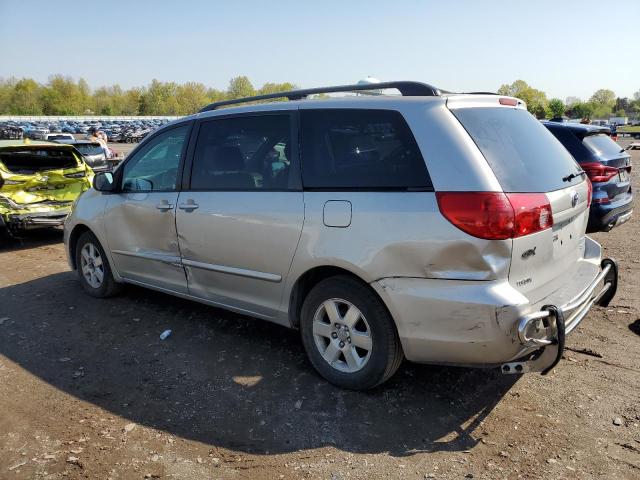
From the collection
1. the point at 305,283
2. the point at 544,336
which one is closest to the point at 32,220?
the point at 305,283

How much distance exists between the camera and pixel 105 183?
5.12 metres

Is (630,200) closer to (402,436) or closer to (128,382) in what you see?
(402,436)

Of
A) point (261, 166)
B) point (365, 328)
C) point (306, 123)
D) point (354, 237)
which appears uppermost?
point (306, 123)

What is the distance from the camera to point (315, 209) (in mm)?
3416

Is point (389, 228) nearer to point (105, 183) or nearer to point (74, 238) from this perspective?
point (105, 183)

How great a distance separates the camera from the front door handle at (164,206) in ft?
14.5

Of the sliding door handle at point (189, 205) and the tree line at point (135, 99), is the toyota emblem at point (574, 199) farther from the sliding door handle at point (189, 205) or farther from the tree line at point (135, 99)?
the tree line at point (135, 99)

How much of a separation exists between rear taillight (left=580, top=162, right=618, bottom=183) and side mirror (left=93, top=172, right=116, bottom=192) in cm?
578

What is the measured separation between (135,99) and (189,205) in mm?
154924

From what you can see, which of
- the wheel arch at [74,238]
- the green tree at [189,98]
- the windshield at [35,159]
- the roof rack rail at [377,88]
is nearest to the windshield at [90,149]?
the windshield at [35,159]

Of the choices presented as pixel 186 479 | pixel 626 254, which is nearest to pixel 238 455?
pixel 186 479

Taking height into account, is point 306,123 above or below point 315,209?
above

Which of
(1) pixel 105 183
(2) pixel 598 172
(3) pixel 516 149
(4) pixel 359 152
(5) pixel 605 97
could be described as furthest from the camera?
(5) pixel 605 97

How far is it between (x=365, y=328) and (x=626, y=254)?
5.12m
